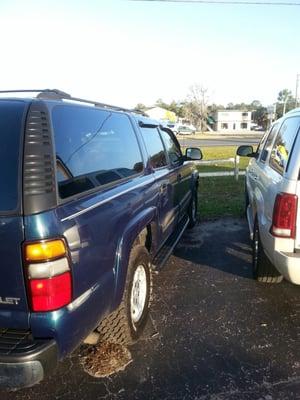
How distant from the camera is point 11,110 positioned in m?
2.41

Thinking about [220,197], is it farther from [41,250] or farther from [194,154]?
[41,250]

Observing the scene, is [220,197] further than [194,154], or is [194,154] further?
[220,197]

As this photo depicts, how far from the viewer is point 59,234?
2.24 meters

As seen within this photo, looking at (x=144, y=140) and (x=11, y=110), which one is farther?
(x=144, y=140)

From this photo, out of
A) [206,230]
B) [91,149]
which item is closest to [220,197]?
[206,230]

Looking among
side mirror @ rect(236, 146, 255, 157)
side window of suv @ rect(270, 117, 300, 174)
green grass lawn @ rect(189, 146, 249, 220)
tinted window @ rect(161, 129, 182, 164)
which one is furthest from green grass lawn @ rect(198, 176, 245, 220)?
side window of suv @ rect(270, 117, 300, 174)

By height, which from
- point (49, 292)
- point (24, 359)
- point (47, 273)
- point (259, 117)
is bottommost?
point (24, 359)

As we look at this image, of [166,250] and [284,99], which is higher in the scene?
[284,99]

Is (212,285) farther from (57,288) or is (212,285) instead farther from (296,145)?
(57,288)

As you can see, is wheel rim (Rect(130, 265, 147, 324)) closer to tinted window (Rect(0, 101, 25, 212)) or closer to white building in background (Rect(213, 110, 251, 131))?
tinted window (Rect(0, 101, 25, 212))

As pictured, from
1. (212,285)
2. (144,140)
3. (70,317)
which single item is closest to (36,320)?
(70,317)

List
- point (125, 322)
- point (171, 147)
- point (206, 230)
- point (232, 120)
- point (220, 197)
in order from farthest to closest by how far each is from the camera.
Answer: point (232, 120) < point (220, 197) < point (206, 230) < point (171, 147) < point (125, 322)

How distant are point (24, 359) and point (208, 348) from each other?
1.73 m

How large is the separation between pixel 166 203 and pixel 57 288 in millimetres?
2575
